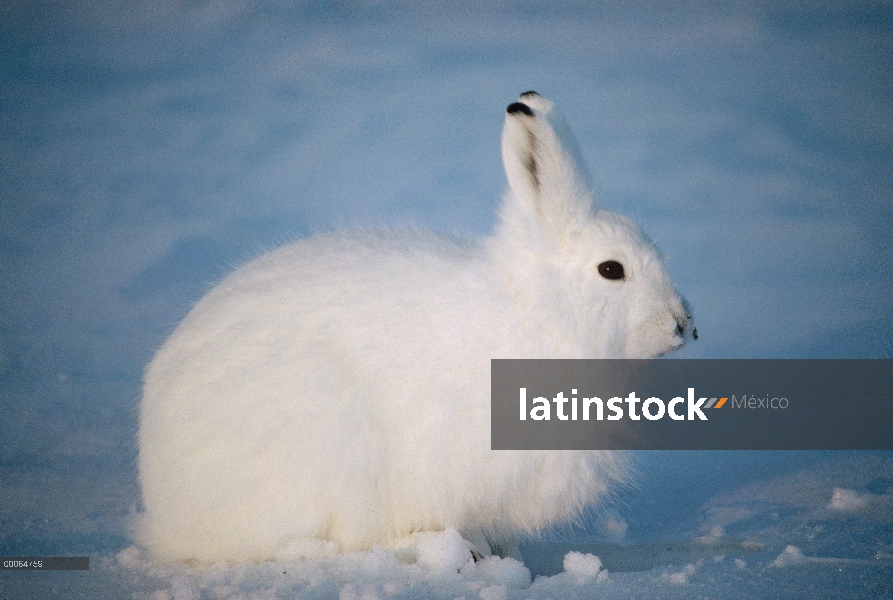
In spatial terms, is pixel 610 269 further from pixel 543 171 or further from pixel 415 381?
pixel 415 381

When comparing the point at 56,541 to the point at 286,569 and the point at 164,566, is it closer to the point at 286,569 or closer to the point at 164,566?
the point at 164,566

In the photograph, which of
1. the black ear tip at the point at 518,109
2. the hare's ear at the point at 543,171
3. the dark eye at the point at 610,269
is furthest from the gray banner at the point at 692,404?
the black ear tip at the point at 518,109

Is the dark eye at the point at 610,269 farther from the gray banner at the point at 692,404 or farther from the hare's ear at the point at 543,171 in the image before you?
the gray banner at the point at 692,404

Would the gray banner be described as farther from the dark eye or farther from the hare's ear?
the hare's ear

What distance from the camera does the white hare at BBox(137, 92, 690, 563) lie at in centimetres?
360

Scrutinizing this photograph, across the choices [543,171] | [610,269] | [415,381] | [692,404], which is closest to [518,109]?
[543,171]

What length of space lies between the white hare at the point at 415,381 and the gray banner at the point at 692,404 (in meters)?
0.08

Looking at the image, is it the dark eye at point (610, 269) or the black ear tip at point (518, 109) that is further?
the dark eye at point (610, 269)

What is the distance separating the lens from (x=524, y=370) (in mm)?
3639

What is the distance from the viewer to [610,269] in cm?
363

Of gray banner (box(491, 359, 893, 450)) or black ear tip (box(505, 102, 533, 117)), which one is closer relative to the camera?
black ear tip (box(505, 102, 533, 117))

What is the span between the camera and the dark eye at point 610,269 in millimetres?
3623

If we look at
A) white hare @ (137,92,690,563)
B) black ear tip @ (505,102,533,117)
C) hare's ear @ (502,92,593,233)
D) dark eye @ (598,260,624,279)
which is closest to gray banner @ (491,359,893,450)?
white hare @ (137,92,690,563)

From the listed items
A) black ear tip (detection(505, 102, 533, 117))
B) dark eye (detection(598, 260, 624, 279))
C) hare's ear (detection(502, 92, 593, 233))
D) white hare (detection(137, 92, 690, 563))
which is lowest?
white hare (detection(137, 92, 690, 563))
